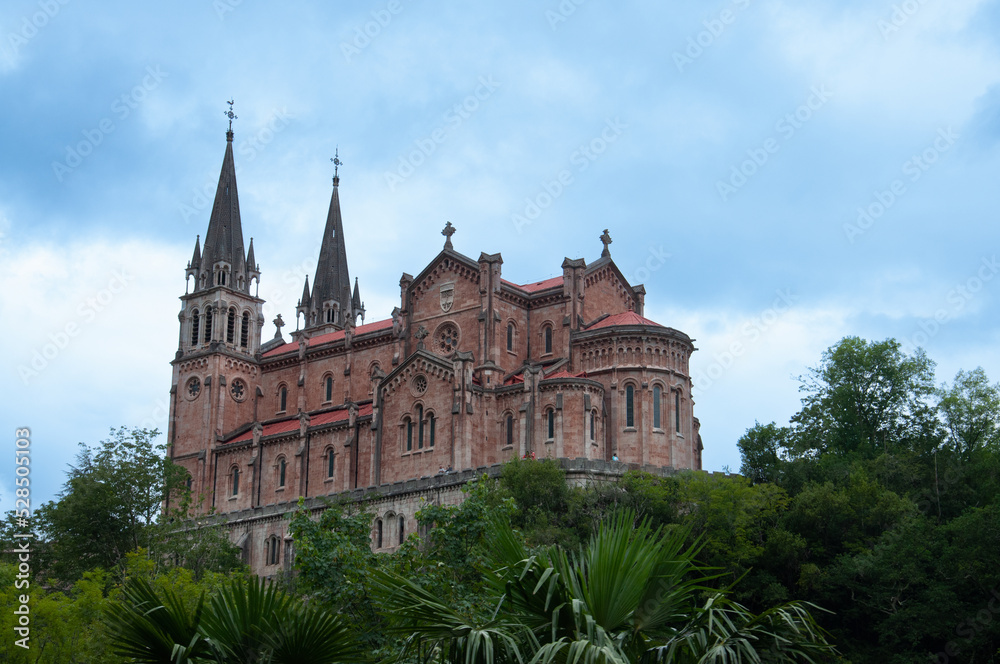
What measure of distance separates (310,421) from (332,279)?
32255 mm

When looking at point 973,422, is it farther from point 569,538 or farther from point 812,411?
point 569,538

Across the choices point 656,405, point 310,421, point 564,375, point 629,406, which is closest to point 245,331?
point 310,421

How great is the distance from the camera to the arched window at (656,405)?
7319 cm

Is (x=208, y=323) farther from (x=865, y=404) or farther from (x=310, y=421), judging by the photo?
(x=865, y=404)

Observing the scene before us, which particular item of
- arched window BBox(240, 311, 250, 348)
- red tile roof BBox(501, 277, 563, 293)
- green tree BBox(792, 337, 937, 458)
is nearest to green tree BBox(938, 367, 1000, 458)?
green tree BBox(792, 337, 937, 458)

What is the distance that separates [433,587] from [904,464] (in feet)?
155

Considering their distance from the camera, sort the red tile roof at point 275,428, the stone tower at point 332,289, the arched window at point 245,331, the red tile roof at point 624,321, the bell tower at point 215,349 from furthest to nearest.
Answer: the stone tower at point 332,289
the arched window at point 245,331
the bell tower at point 215,349
the red tile roof at point 275,428
the red tile roof at point 624,321

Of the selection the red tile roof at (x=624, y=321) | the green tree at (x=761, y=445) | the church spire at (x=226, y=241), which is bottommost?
the green tree at (x=761, y=445)

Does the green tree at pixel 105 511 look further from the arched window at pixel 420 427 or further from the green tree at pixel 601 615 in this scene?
the green tree at pixel 601 615

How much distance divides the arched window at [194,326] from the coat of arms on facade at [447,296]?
22.8 meters

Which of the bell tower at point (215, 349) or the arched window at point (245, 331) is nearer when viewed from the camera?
the bell tower at point (215, 349)

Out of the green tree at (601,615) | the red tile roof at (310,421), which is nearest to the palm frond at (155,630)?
the green tree at (601,615)

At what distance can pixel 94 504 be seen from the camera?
74062mm

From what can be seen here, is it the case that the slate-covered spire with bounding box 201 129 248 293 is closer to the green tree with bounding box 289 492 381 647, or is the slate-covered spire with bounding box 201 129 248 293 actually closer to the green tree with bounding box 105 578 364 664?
the green tree with bounding box 289 492 381 647
